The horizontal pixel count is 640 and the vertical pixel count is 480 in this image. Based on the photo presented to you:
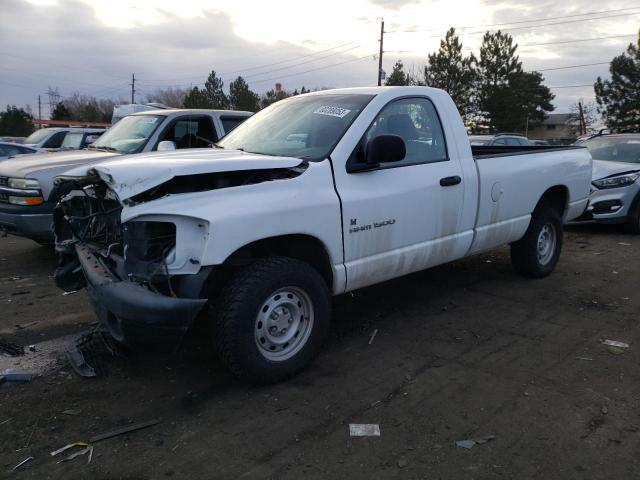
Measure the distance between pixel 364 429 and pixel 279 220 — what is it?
1361 millimetres

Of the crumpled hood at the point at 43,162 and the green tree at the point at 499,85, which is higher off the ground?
the green tree at the point at 499,85

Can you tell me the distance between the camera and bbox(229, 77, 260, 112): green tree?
3766 cm

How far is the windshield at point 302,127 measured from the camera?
4094mm

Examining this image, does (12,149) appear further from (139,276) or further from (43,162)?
(139,276)

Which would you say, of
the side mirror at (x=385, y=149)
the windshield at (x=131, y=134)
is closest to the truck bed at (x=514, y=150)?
the side mirror at (x=385, y=149)

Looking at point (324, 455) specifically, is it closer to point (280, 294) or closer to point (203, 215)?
point (280, 294)

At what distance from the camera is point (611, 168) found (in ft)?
31.4

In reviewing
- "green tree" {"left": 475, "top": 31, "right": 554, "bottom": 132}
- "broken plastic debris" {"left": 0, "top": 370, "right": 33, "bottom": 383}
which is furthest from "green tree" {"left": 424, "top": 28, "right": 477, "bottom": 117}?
"broken plastic debris" {"left": 0, "top": 370, "right": 33, "bottom": 383}

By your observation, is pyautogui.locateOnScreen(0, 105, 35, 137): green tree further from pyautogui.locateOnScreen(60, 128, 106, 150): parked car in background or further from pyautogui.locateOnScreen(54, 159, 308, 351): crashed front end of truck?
pyautogui.locateOnScreen(54, 159, 308, 351): crashed front end of truck

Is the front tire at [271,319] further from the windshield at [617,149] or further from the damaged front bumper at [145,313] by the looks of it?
the windshield at [617,149]

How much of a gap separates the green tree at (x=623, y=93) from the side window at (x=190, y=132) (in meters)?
41.1

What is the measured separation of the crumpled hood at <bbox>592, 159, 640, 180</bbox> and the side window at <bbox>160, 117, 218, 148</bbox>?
6611 millimetres

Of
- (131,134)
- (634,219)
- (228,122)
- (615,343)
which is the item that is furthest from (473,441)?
(634,219)

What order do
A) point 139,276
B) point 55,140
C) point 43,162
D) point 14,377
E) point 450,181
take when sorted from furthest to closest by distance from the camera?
1. point 55,140
2. point 43,162
3. point 450,181
4. point 14,377
5. point 139,276
